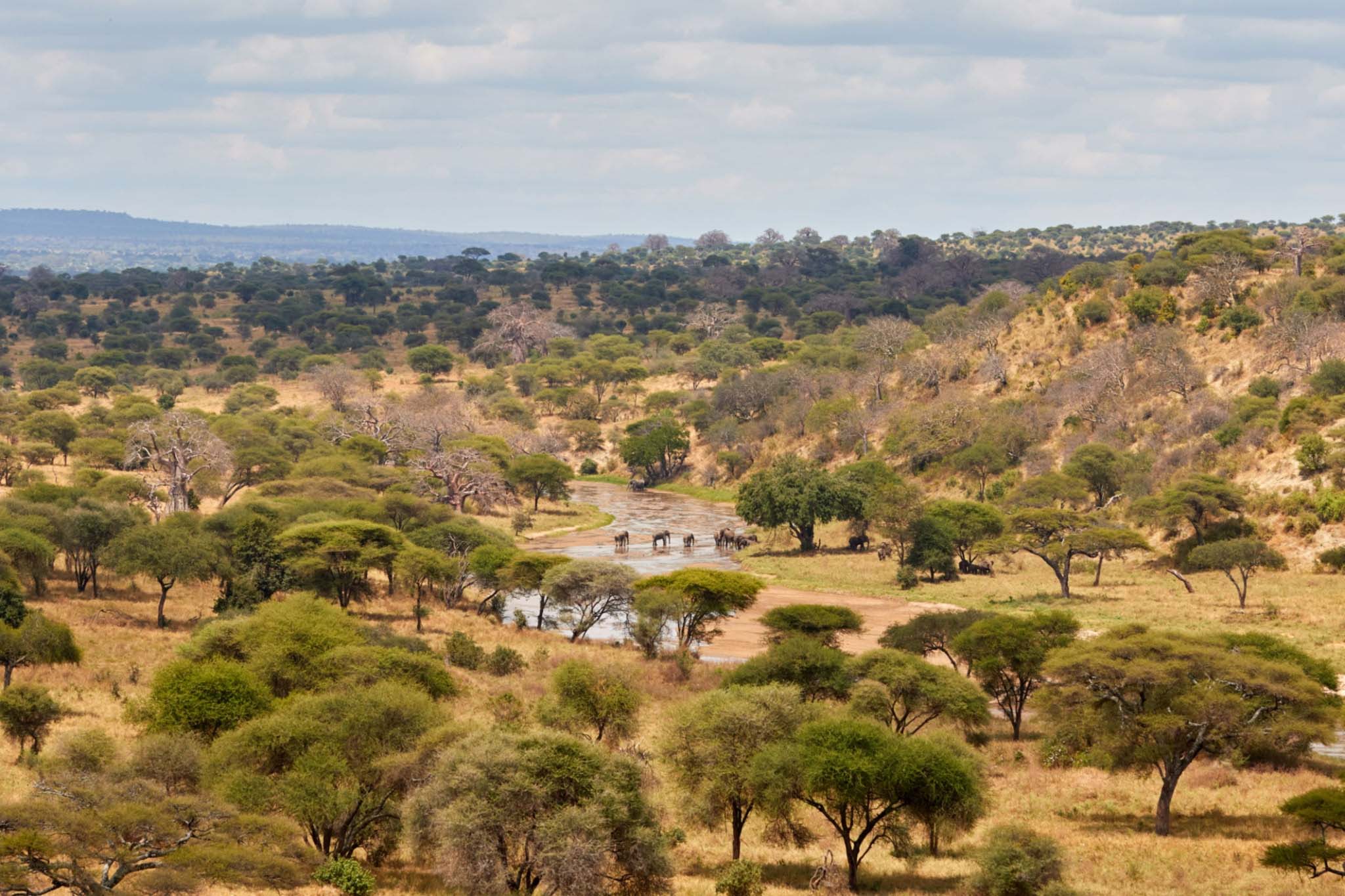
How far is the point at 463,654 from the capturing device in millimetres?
49531

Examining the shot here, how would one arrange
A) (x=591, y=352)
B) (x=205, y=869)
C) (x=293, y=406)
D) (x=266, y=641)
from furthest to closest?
(x=591, y=352), (x=293, y=406), (x=266, y=641), (x=205, y=869)

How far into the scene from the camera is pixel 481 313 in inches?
7495

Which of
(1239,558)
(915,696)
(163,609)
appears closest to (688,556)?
(1239,558)

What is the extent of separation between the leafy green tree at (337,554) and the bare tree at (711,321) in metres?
108

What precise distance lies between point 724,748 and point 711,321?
5534 inches

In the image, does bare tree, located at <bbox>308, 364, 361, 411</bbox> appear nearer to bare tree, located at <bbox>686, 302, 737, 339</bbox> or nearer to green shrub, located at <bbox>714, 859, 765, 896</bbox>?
bare tree, located at <bbox>686, 302, 737, 339</bbox>

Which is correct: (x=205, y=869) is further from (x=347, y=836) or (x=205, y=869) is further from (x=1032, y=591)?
(x=1032, y=591)

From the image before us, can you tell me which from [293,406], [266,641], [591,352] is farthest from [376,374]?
[266,641]

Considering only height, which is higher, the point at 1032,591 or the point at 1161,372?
the point at 1161,372

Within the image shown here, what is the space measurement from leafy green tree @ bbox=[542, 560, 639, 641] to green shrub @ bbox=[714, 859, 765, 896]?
92.4ft

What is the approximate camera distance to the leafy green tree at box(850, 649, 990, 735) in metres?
39.7

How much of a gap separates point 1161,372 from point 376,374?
82239 millimetres

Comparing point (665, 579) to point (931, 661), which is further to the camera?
point (665, 579)

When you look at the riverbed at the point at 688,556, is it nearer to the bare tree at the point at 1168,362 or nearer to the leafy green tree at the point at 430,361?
the bare tree at the point at 1168,362
